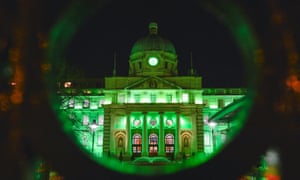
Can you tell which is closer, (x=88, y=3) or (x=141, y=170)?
(x=141, y=170)

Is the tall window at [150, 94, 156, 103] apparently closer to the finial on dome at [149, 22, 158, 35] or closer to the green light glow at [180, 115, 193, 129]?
the green light glow at [180, 115, 193, 129]

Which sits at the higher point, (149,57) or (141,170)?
(149,57)

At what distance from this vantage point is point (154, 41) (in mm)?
75438

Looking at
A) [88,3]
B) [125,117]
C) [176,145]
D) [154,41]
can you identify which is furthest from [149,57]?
[88,3]

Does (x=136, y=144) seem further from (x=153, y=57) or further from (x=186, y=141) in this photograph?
(x=153, y=57)

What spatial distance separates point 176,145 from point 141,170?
63.6 m

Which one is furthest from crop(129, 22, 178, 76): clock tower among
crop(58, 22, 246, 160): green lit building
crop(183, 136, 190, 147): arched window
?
→ crop(183, 136, 190, 147): arched window

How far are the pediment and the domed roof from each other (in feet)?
27.8

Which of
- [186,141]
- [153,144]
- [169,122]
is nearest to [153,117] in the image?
[169,122]

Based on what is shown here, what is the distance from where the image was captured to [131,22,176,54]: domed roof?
7462 centimetres

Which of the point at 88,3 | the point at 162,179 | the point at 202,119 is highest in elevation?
the point at 202,119

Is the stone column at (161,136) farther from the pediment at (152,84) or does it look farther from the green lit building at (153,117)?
the pediment at (152,84)

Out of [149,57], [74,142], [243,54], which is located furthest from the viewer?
[149,57]

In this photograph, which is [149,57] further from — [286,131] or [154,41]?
[286,131]
